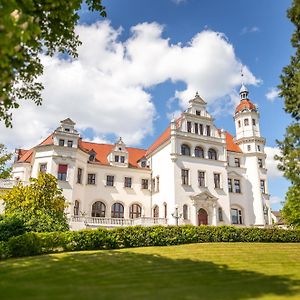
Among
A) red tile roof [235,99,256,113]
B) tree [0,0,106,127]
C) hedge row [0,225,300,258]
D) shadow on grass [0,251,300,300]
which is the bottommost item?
shadow on grass [0,251,300,300]

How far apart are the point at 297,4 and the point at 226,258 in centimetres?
1599

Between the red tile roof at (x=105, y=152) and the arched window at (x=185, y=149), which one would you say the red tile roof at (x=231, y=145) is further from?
the red tile roof at (x=105, y=152)

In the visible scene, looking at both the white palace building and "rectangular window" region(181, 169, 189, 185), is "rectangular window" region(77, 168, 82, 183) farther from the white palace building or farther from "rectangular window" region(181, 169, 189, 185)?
"rectangular window" region(181, 169, 189, 185)

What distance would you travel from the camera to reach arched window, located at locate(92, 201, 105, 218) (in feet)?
131

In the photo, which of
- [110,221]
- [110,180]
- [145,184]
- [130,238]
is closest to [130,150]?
[145,184]

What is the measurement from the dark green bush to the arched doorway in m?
22.8

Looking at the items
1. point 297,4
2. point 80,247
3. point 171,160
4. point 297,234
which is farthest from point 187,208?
point 297,4

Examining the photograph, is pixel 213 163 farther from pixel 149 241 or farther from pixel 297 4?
pixel 297 4

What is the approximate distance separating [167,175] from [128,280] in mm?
27299

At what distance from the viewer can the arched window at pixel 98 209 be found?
131 ft

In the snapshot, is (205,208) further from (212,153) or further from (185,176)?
(212,153)

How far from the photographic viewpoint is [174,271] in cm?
1566

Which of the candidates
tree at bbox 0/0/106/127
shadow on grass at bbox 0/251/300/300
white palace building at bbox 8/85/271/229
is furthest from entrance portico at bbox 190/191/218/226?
tree at bbox 0/0/106/127

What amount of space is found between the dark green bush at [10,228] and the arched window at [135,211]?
792 inches
